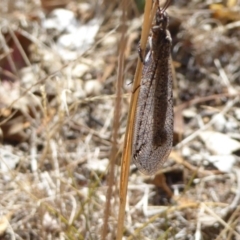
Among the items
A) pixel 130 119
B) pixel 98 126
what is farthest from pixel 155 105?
pixel 98 126

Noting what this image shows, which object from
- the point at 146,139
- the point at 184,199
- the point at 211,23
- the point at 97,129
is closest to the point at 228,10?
the point at 211,23

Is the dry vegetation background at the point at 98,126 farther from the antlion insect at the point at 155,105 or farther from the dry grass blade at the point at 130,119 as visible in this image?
the dry grass blade at the point at 130,119

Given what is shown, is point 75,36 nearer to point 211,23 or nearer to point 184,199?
point 211,23

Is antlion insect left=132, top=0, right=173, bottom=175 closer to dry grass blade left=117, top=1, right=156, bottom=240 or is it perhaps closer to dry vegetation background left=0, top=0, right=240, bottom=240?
dry grass blade left=117, top=1, right=156, bottom=240

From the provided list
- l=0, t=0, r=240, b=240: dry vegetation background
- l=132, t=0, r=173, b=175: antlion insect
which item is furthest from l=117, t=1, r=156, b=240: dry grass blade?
l=0, t=0, r=240, b=240: dry vegetation background

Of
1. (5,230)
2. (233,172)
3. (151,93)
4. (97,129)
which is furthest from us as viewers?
(97,129)

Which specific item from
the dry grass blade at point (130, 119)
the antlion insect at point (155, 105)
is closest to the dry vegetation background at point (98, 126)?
the antlion insect at point (155, 105)
